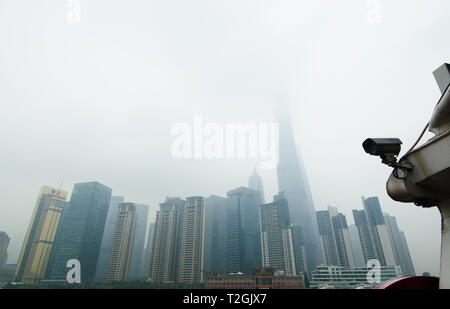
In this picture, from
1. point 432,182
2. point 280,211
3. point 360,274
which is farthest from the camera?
point 280,211

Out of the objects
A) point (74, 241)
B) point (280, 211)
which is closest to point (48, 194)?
point (74, 241)

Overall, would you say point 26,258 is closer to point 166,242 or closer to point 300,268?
point 166,242

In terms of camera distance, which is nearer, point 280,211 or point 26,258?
point 26,258

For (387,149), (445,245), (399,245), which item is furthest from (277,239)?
(387,149)

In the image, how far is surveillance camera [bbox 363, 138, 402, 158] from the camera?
388 centimetres

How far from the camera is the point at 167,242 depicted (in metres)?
63.1

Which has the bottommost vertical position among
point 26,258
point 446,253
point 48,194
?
point 446,253

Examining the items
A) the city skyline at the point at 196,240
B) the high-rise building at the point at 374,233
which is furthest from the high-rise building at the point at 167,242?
the high-rise building at the point at 374,233

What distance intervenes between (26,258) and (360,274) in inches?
3265

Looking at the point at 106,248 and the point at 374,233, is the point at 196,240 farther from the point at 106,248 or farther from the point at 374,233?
the point at 374,233

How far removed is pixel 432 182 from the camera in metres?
4.01

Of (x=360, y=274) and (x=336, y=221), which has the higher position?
(x=336, y=221)

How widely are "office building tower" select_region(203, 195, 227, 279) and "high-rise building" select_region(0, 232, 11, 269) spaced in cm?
5492

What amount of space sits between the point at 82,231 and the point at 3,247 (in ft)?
56.2
